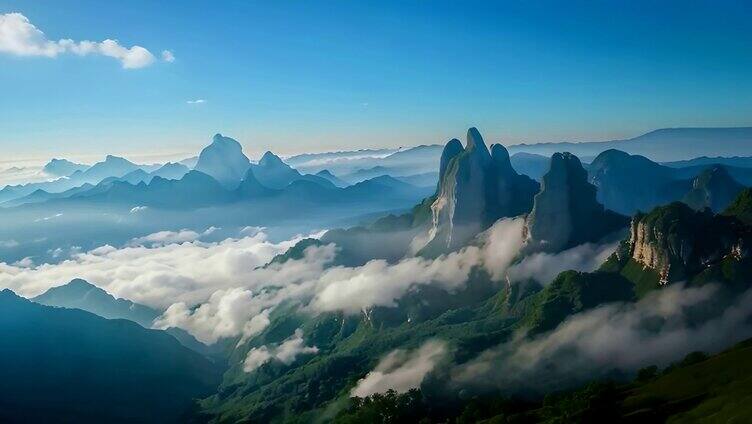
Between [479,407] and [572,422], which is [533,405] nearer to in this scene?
[479,407]

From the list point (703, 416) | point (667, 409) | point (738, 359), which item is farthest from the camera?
point (738, 359)

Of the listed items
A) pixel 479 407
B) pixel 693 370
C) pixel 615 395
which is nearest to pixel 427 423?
pixel 479 407

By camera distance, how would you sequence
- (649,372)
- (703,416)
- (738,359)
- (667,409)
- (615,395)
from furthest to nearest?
(649,372), (615,395), (738,359), (667,409), (703,416)

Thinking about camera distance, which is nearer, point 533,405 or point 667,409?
point 667,409

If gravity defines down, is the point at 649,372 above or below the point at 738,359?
below

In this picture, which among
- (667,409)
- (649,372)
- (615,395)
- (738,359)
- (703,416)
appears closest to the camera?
(703,416)

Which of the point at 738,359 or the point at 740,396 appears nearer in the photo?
the point at 740,396

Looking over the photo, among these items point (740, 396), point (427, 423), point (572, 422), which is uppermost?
point (740, 396)

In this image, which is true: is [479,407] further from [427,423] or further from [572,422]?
[572,422]

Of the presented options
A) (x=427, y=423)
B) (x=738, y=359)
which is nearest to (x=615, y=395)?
(x=738, y=359)
